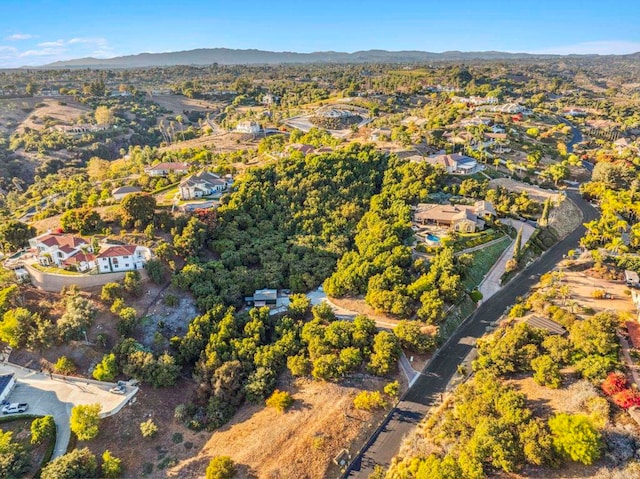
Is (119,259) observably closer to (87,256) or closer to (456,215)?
(87,256)

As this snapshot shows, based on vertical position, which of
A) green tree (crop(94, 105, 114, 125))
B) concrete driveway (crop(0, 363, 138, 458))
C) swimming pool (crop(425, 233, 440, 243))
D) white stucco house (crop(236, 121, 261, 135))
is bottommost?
concrete driveway (crop(0, 363, 138, 458))

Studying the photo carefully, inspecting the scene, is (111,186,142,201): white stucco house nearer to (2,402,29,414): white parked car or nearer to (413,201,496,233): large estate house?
(2,402,29,414): white parked car

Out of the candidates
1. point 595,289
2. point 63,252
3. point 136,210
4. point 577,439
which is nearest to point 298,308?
point 136,210

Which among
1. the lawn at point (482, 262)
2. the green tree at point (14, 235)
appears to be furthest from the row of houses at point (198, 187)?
the lawn at point (482, 262)

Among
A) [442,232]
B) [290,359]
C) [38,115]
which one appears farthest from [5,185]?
[442,232]

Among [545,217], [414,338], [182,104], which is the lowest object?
[414,338]

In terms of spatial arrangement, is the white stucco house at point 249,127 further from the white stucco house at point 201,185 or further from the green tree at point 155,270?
the green tree at point 155,270

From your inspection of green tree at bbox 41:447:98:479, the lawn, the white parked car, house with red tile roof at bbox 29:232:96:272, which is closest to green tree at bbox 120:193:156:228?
house with red tile roof at bbox 29:232:96:272
